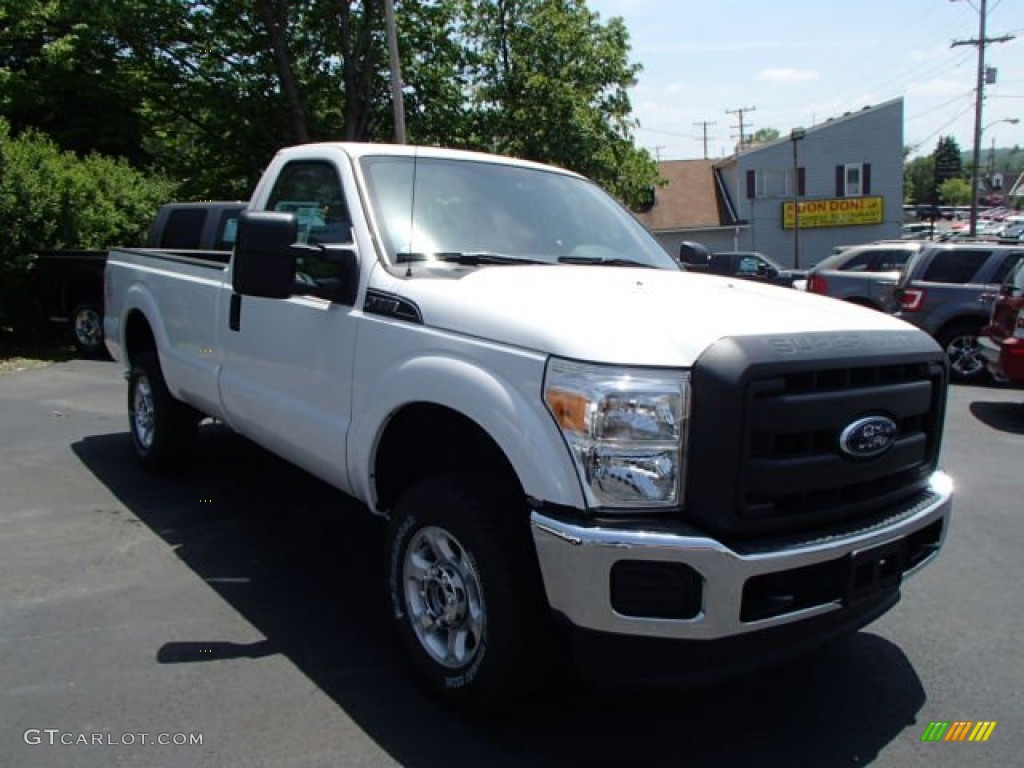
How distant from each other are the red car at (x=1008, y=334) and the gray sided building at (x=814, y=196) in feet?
110

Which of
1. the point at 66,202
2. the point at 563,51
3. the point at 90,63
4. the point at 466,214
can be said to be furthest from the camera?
the point at 563,51

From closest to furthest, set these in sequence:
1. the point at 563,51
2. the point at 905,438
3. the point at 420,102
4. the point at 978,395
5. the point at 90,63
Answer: the point at 905,438 → the point at 978,395 → the point at 90,63 → the point at 420,102 → the point at 563,51

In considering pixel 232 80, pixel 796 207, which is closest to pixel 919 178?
pixel 796 207

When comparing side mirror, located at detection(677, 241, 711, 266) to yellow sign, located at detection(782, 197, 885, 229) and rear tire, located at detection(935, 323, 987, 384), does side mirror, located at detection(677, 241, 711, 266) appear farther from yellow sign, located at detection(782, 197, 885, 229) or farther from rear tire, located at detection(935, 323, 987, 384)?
yellow sign, located at detection(782, 197, 885, 229)

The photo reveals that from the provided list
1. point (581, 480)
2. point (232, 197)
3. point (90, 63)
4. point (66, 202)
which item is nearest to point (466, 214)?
point (581, 480)

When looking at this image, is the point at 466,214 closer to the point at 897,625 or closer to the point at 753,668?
the point at 753,668

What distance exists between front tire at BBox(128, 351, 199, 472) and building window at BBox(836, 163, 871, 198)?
41781 mm

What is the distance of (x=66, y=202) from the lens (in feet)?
43.4

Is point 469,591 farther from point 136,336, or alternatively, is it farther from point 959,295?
point 959,295

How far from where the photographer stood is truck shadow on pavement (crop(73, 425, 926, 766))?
3.02 metres

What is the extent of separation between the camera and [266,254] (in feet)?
11.6

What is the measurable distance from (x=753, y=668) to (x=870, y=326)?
50.0 inches

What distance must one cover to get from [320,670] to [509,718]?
0.84 metres

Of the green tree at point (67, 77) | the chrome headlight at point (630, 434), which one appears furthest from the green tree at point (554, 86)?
the chrome headlight at point (630, 434)
